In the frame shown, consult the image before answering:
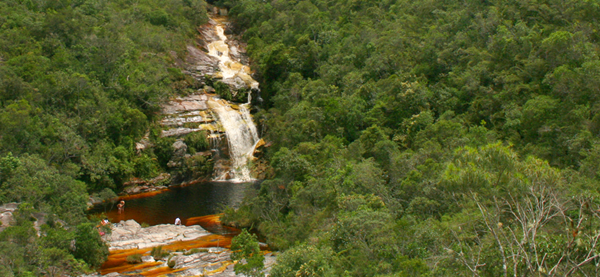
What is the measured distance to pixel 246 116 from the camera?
45.5 m

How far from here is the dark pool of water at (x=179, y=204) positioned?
28953mm

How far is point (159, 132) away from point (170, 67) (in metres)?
9.13

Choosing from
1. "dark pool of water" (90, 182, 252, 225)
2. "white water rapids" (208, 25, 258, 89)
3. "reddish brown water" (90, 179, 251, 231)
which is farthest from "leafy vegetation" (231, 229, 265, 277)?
"white water rapids" (208, 25, 258, 89)

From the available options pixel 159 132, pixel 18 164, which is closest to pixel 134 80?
pixel 159 132

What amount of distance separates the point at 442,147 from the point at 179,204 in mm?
19976

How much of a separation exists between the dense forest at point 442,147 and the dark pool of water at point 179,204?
463 cm

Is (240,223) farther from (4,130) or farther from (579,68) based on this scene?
(579,68)

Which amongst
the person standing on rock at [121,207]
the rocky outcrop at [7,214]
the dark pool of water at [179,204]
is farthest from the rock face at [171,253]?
the rocky outcrop at [7,214]

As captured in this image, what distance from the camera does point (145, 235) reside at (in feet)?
78.8

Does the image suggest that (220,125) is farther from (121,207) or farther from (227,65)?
(121,207)

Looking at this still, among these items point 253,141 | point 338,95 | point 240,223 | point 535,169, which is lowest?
point 253,141

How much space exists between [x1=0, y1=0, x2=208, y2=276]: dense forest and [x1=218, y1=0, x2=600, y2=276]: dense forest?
9878mm

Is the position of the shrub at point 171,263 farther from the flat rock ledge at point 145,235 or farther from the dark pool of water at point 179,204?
the dark pool of water at point 179,204

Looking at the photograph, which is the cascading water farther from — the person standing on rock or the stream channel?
the person standing on rock
